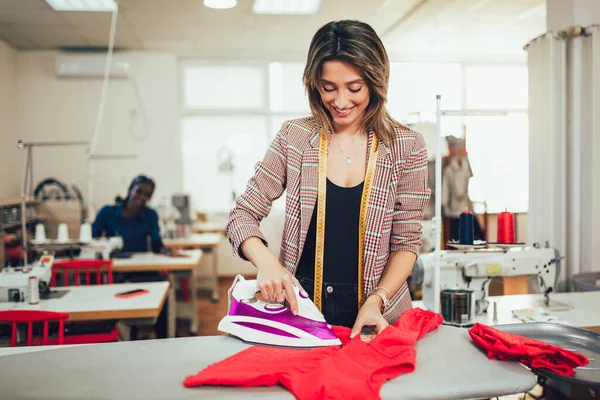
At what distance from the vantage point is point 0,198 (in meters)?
4.98

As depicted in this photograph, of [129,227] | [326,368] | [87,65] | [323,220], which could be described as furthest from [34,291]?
[87,65]

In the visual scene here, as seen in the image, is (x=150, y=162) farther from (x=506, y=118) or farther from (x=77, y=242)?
(x=506, y=118)

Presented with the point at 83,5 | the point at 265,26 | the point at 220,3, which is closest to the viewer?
the point at 220,3

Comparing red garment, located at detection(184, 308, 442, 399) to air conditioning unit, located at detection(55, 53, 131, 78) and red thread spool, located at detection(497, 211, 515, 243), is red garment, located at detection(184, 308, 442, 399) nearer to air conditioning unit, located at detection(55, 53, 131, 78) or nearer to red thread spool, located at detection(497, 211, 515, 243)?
red thread spool, located at detection(497, 211, 515, 243)

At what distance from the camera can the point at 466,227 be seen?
2.28 m

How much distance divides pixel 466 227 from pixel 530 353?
4.02 feet

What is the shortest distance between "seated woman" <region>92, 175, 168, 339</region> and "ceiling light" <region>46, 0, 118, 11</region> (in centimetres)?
153

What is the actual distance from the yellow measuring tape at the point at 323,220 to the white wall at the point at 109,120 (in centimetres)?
560

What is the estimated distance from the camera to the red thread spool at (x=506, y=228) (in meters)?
2.34

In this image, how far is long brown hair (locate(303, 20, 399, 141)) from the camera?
1.28 metres

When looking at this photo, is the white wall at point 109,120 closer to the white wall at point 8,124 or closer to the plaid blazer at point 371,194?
the white wall at point 8,124

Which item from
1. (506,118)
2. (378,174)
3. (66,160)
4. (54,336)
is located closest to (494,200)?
(506,118)

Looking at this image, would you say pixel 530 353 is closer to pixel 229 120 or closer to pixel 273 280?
pixel 273 280

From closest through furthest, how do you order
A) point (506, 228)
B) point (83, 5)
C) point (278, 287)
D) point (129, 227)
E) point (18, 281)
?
1. point (278, 287)
2. point (506, 228)
3. point (18, 281)
4. point (129, 227)
5. point (83, 5)
